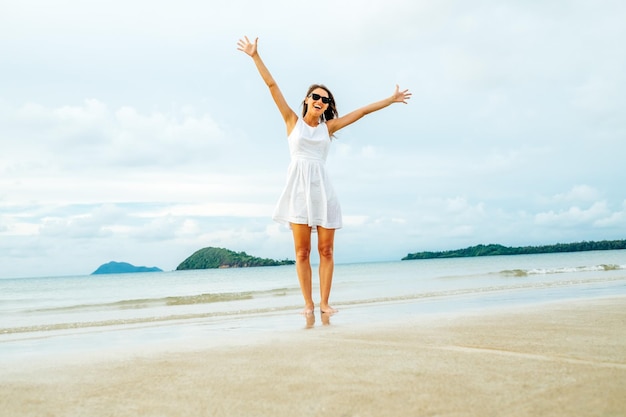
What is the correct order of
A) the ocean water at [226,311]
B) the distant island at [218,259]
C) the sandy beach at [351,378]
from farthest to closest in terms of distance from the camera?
the distant island at [218,259]
the ocean water at [226,311]
the sandy beach at [351,378]

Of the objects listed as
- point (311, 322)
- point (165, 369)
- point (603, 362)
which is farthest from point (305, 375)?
point (311, 322)

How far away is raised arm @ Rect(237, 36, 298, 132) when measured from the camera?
5.36m

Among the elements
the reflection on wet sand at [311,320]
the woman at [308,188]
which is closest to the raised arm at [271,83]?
the woman at [308,188]

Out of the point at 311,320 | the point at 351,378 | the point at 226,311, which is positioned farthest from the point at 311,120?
the point at 226,311

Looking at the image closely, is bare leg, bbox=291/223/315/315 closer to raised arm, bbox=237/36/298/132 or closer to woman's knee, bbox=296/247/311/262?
woman's knee, bbox=296/247/311/262

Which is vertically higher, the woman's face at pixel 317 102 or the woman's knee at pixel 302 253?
the woman's face at pixel 317 102

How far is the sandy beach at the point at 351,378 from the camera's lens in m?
1.78

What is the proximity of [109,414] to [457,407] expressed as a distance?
117 centimetres

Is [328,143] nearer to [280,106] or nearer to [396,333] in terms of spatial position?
[280,106]

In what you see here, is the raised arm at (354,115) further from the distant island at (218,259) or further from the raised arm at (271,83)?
the distant island at (218,259)

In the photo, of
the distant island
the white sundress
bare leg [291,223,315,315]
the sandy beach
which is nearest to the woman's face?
the white sundress

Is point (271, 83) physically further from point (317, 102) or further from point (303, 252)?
point (303, 252)

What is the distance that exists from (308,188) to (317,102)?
0.89 metres

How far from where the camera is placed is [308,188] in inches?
213
